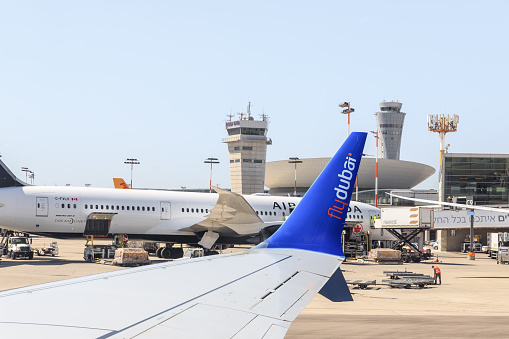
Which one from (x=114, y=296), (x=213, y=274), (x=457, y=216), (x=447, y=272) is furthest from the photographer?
A: (x=457, y=216)

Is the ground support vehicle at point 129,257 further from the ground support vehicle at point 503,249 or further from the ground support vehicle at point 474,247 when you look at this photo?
the ground support vehicle at point 474,247

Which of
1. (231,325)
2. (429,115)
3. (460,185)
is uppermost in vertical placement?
(429,115)

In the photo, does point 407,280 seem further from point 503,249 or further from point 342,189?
point 503,249

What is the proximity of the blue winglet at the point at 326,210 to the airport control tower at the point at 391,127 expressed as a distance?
188 m

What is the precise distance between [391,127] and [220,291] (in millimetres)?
192237

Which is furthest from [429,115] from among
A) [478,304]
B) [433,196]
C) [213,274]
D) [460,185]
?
[213,274]

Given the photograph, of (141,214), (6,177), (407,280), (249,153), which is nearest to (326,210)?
(407,280)

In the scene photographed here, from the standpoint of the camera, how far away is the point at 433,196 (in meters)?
92.1

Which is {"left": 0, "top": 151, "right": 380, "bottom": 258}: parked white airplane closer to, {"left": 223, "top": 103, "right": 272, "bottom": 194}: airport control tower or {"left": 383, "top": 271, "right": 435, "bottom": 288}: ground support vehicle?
{"left": 383, "top": 271, "right": 435, "bottom": 288}: ground support vehicle

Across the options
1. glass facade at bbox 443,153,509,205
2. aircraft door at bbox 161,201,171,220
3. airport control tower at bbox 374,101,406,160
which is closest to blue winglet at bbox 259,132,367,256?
aircraft door at bbox 161,201,171,220

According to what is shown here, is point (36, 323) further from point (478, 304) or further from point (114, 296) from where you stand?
point (478, 304)

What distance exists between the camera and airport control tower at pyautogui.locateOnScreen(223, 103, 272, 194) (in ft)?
358

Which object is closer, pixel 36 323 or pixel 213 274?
pixel 36 323

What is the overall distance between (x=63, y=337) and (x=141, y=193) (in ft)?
103
